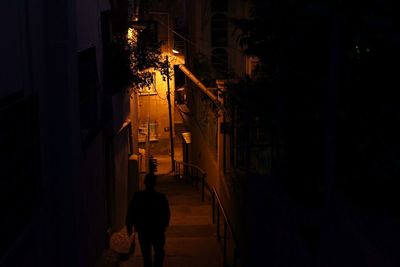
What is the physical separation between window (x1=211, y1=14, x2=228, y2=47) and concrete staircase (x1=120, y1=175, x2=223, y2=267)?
6.09 metres

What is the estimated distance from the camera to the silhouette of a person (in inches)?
370

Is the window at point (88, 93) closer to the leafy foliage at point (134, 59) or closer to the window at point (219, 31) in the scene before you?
the leafy foliage at point (134, 59)

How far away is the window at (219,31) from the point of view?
72.6 ft

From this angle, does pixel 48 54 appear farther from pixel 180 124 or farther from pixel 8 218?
pixel 180 124

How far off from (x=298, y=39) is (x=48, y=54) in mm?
2836

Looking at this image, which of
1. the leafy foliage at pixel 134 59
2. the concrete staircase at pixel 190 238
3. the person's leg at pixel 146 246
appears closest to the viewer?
the person's leg at pixel 146 246

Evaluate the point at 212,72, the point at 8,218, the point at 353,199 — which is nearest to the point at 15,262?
the point at 8,218

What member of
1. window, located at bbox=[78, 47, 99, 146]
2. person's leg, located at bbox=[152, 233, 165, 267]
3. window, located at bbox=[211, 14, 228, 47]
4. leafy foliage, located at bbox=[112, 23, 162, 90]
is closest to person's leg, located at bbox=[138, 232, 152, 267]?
person's leg, located at bbox=[152, 233, 165, 267]

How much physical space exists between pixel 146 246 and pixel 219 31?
13604 mm

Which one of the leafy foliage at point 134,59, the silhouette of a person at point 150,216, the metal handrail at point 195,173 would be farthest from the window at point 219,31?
the silhouette of a person at point 150,216

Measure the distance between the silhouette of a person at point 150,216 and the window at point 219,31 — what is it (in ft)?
43.9

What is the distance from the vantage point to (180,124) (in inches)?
1443

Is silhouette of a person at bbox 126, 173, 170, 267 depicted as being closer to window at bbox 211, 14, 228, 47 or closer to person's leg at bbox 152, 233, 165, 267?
person's leg at bbox 152, 233, 165, 267

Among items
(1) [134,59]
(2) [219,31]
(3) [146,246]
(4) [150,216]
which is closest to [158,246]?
(3) [146,246]
